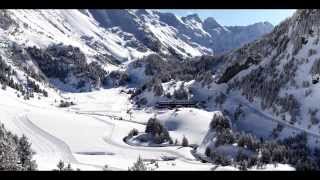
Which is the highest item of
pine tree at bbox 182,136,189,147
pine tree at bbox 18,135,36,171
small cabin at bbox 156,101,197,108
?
small cabin at bbox 156,101,197,108

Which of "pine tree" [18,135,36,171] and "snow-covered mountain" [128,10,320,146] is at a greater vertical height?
"snow-covered mountain" [128,10,320,146]

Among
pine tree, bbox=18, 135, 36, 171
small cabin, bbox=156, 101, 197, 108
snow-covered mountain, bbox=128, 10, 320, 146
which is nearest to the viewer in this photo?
pine tree, bbox=18, 135, 36, 171

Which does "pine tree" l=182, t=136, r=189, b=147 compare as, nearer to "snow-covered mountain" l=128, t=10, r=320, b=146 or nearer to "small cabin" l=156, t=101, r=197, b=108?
"snow-covered mountain" l=128, t=10, r=320, b=146

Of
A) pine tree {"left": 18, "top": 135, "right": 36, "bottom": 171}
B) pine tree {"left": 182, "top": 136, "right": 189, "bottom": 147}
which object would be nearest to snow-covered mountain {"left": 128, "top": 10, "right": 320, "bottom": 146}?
pine tree {"left": 182, "top": 136, "right": 189, "bottom": 147}

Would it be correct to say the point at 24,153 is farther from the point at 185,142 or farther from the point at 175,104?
the point at 175,104

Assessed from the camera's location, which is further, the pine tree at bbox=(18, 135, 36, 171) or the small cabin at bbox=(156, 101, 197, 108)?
the small cabin at bbox=(156, 101, 197, 108)

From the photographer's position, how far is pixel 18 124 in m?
133

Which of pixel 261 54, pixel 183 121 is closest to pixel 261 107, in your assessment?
pixel 183 121

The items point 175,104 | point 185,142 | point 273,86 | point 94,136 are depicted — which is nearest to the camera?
point 185,142

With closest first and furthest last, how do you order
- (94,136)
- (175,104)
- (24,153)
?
(24,153) < (94,136) < (175,104)

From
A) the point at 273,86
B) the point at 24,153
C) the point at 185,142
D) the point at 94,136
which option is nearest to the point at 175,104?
the point at 273,86
